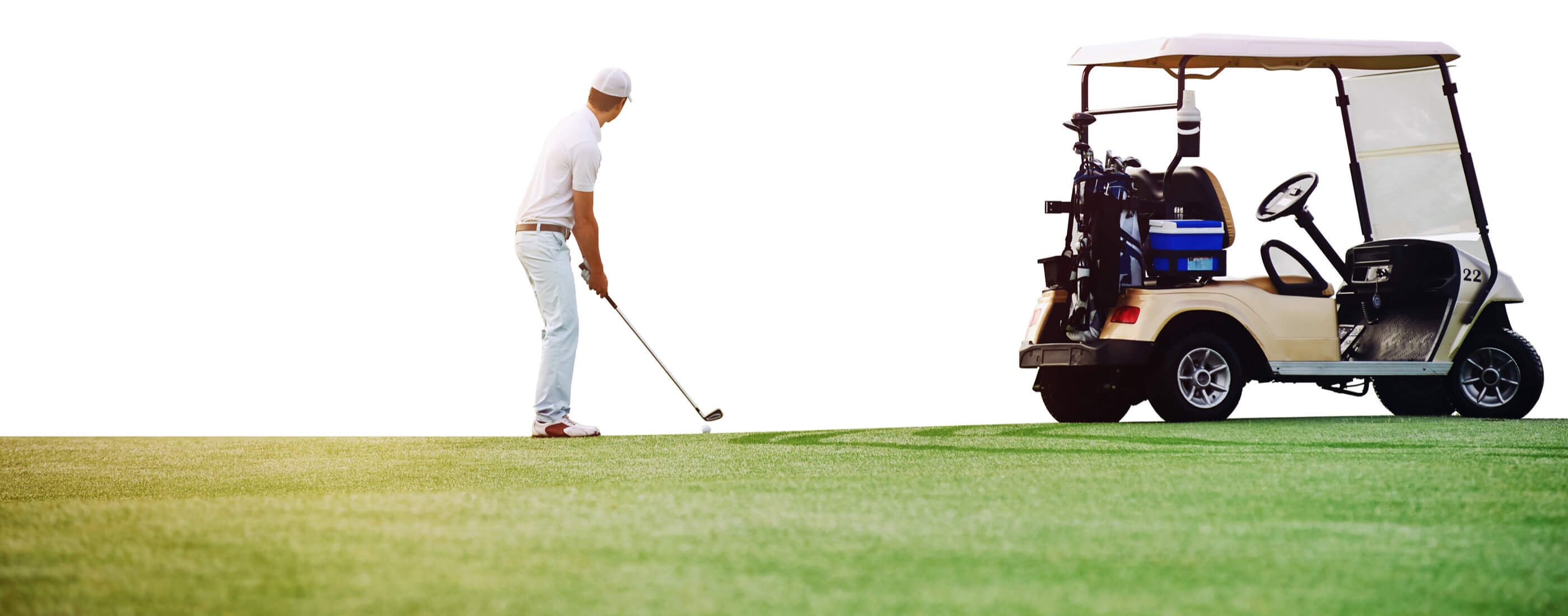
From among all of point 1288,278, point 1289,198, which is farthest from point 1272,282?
point 1289,198

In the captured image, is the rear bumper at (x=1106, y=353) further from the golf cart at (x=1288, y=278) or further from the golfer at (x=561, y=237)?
the golfer at (x=561, y=237)

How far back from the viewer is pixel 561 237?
819cm

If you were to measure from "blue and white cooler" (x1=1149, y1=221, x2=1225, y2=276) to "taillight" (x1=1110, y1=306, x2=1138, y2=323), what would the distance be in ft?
1.33

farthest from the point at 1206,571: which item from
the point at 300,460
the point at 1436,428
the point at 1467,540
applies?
the point at 1436,428

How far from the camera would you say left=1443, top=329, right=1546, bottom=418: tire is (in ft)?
32.2

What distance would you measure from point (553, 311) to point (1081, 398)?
3460 mm

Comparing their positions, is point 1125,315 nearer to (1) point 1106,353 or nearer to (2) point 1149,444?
(1) point 1106,353

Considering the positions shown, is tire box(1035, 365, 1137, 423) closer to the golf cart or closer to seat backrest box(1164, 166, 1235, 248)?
the golf cart

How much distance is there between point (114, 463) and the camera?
7309mm

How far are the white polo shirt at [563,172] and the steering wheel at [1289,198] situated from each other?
175 inches

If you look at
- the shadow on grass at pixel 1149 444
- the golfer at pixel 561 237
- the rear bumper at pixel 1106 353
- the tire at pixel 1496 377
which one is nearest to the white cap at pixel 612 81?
the golfer at pixel 561 237

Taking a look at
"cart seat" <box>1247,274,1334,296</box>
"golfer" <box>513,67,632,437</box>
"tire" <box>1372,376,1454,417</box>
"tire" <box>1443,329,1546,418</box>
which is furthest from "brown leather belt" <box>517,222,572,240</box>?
"tire" <box>1443,329,1546,418</box>

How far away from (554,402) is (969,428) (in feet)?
8.13

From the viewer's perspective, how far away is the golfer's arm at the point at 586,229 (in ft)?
26.7
